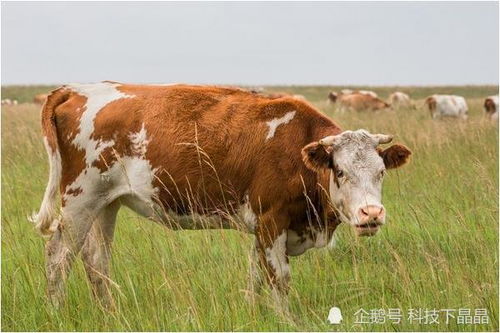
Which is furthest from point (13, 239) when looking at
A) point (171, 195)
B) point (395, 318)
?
point (395, 318)

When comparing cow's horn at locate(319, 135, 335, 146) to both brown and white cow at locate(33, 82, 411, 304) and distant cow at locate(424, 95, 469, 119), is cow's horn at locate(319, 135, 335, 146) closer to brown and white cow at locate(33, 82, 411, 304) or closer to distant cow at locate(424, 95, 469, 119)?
brown and white cow at locate(33, 82, 411, 304)

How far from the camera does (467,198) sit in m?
8.46

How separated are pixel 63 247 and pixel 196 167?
1329mm

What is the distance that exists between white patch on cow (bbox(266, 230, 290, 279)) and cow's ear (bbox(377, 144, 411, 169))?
3.19ft

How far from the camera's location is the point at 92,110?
5938mm

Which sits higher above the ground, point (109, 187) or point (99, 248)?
point (109, 187)

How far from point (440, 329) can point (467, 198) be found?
421 cm

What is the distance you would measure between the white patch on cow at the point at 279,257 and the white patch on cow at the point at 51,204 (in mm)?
1872

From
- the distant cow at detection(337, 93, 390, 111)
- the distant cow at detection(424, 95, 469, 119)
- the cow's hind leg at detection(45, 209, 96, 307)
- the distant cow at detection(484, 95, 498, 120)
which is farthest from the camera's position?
the distant cow at detection(337, 93, 390, 111)

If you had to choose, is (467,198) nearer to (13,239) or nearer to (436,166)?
(436,166)

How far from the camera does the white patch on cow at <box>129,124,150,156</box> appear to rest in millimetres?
5707

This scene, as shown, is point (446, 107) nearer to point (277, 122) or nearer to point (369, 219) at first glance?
point (277, 122)

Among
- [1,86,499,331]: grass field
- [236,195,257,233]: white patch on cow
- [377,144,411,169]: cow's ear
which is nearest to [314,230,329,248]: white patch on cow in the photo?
[1,86,499,331]: grass field

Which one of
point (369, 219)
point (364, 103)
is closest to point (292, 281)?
point (369, 219)
